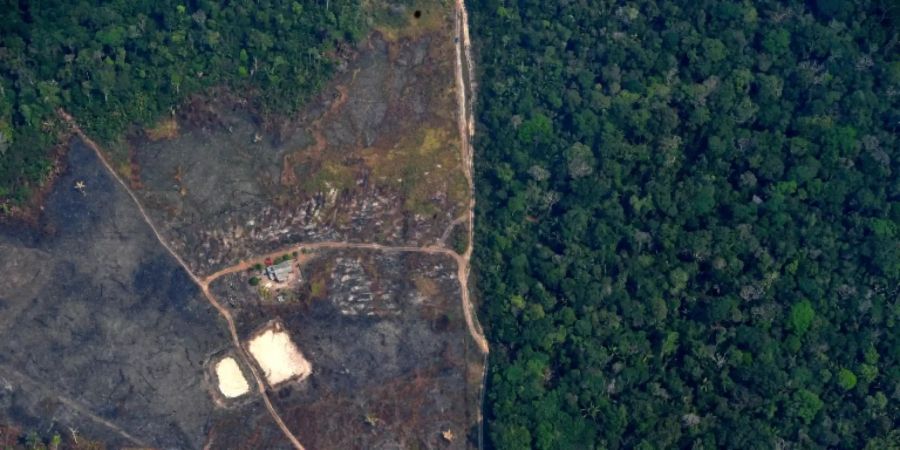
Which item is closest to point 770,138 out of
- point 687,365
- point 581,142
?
point 581,142

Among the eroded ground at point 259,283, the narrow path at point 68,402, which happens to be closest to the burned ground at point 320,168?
the eroded ground at point 259,283

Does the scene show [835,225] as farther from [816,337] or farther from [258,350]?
[258,350]

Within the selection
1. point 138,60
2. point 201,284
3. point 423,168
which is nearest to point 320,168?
point 423,168

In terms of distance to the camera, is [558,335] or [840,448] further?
[558,335]

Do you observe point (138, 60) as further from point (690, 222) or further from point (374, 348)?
point (690, 222)

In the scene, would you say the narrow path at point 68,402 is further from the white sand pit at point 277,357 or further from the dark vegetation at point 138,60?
the dark vegetation at point 138,60

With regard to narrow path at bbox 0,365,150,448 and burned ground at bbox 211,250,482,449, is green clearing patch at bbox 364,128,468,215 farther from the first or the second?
narrow path at bbox 0,365,150,448

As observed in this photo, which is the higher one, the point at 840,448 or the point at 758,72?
the point at 758,72
